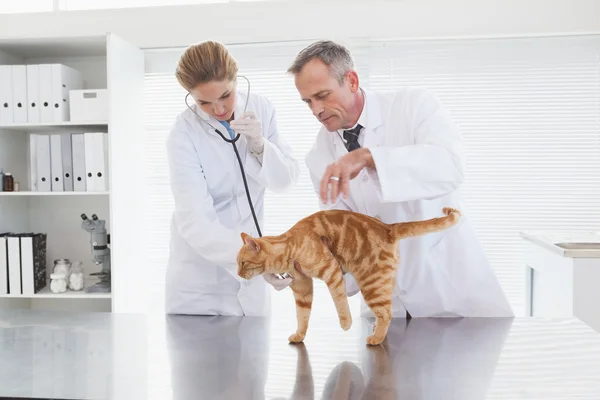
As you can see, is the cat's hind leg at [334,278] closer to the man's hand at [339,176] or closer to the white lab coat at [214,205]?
the man's hand at [339,176]

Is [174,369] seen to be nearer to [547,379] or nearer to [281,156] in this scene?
[547,379]

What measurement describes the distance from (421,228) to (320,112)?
0.40m

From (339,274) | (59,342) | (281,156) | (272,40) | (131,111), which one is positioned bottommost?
(59,342)

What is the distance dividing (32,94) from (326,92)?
89.5 inches

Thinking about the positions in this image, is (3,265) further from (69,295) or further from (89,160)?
(89,160)

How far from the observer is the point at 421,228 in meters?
1.29

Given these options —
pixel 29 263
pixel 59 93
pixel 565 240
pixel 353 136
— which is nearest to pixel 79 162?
pixel 59 93

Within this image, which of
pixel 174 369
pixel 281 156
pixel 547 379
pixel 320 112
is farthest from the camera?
pixel 281 156

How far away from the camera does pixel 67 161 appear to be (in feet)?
10.4

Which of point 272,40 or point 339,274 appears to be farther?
point 272,40

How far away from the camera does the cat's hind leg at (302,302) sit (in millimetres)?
1303

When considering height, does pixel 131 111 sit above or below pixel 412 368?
above

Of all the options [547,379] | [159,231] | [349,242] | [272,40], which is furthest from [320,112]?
[159,231]

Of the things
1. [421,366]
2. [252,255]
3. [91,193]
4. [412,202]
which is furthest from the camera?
[91,193]
